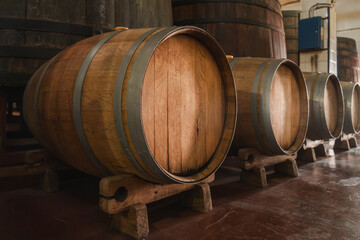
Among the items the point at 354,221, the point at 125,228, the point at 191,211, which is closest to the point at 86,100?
the point at 125,228

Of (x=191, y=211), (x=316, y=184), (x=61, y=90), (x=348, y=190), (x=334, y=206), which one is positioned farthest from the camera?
(x=316, y=184)

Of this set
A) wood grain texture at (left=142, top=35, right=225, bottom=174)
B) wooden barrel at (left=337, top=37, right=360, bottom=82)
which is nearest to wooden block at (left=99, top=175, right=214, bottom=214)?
wood grain texture at (left=142, top=35, right=225, bottom=174)

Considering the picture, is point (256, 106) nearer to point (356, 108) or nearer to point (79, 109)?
point (79, 109)

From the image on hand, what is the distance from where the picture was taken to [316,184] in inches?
108

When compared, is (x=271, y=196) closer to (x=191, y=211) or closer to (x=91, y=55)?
(x=191, y=211)

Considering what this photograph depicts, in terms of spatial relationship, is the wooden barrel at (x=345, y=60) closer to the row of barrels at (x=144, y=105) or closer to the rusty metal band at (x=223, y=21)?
the rusty metal band at (x=223, y=21)

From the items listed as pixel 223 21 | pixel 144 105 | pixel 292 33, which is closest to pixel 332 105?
pixel 223 21

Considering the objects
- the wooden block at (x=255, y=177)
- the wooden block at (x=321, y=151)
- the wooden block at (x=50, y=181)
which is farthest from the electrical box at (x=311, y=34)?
the wooden block at (x=50, y=181)

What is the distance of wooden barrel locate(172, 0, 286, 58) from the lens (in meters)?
3.81

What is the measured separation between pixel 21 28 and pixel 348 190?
330cm

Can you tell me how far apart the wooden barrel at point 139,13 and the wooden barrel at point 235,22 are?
103cm

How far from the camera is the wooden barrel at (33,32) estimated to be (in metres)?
2.46

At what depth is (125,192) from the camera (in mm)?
1661

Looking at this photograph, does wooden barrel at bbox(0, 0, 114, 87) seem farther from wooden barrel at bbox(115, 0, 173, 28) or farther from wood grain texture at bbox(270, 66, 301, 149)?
wood grain texture at bbox(270, 66, 301, 149)
